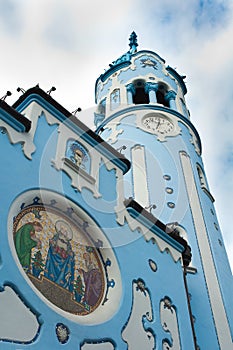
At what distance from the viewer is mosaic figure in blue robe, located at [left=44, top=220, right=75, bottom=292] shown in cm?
646

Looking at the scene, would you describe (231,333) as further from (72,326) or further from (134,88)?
(134,88)

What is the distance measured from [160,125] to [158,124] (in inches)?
3.7

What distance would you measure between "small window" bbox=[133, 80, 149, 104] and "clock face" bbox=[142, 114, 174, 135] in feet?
7.54

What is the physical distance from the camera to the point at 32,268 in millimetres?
6148

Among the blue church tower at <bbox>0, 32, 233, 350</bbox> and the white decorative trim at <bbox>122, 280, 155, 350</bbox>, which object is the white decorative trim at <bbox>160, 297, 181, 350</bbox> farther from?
the white decorative trim at <bbox>122, 280, 155, 350</bbox>

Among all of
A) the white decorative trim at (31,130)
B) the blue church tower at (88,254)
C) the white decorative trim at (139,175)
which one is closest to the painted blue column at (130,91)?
the white decorative trim at (139,175)

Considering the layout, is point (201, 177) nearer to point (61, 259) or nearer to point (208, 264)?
point (208, 264)

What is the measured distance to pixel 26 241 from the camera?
6.38m

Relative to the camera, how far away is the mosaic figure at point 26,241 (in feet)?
20.1

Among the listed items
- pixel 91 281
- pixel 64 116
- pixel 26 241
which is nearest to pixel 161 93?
pixel 64 116

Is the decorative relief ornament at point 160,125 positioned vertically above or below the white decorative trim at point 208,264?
above

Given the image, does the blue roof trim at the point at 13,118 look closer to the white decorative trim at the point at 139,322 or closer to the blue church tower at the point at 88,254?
the blue church tower at the point at 88,254

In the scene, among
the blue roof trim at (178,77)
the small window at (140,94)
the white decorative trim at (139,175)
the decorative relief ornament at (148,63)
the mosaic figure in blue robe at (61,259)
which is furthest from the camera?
the blue roof trim at (178,77)

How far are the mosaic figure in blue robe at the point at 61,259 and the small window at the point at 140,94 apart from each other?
36.9ft
